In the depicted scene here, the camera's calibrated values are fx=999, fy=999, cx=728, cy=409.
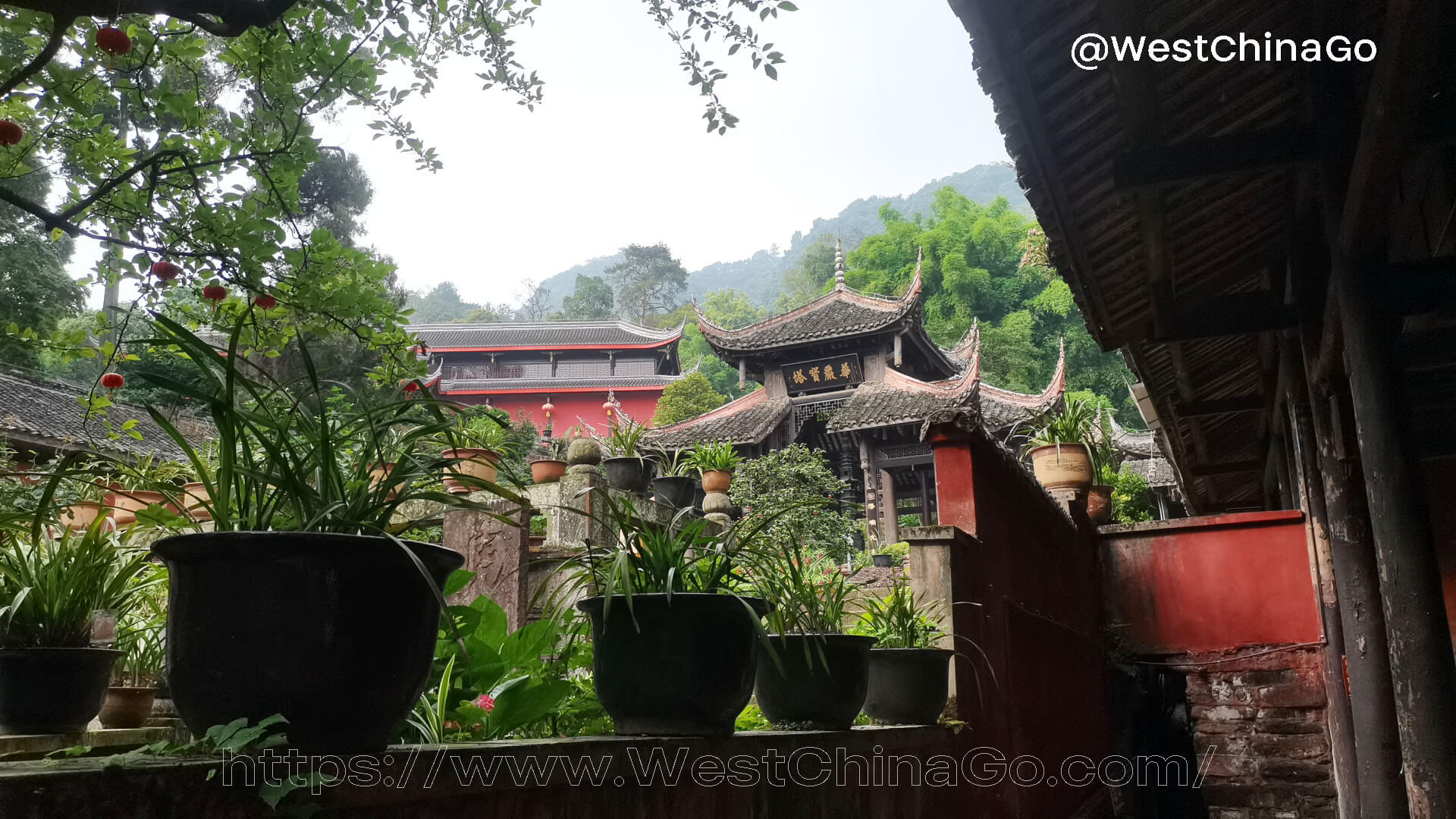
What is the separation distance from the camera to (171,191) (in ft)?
10.1

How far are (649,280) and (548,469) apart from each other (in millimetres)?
46924

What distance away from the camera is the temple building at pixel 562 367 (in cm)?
3119

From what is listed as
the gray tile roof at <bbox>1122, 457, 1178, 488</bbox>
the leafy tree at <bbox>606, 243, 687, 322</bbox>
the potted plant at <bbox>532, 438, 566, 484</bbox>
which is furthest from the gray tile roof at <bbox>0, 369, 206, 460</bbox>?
the leafy tree at <bbox>606, 243, 687, 322</bbox>

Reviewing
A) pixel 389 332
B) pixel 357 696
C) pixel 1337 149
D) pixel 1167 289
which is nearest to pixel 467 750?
pixel 357 696

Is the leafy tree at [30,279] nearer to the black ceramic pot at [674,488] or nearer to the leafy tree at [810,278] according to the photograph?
the black ceramic pot at [674,488]

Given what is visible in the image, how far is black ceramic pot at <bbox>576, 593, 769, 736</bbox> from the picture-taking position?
190 centimetres

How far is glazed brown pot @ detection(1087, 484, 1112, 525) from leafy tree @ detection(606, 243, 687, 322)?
44.7 metres

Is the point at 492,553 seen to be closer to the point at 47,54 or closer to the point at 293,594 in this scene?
the point at 47,54

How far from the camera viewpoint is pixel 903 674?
331 centimetres

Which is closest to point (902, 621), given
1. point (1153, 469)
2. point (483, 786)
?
point (483, 786)

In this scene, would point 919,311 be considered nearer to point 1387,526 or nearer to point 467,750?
point 1387,526

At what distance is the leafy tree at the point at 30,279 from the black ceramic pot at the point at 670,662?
16524 millimetres

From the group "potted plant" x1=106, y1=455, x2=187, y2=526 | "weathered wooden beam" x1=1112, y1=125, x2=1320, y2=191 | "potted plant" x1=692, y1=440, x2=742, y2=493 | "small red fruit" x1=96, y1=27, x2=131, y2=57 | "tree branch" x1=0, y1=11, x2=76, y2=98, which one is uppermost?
"weathered wooden beam" x1=1112, y1=125, x2=1320, y2=191

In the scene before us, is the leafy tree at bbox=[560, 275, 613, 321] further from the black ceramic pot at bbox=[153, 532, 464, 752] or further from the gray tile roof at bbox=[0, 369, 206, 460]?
the black ceramic pot at bbox=[153, 532, 464, 752]
